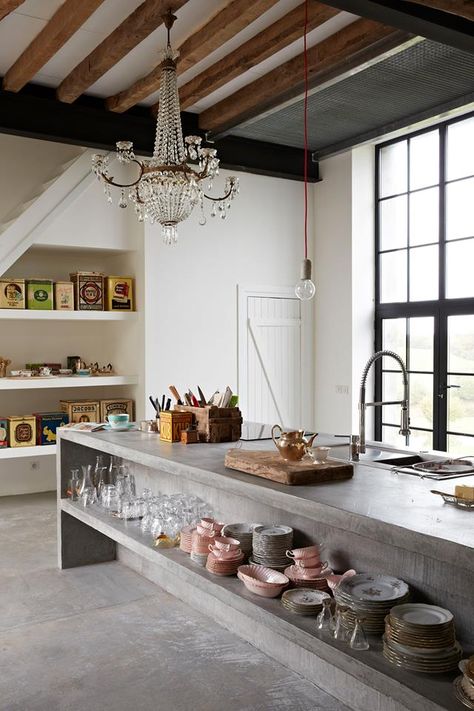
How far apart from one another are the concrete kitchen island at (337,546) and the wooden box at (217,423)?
0.47 ft

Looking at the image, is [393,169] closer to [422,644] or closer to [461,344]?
[461,344]

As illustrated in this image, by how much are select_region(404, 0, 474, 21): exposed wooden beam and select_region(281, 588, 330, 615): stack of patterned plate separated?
116 inches

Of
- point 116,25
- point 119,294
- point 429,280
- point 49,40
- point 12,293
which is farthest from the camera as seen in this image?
point 429,280

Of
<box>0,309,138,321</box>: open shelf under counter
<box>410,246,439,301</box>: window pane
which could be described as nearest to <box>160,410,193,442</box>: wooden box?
<box>0,309,138,321</box>: open shelf under counter

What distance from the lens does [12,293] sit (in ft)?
21.5

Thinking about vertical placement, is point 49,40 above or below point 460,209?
above

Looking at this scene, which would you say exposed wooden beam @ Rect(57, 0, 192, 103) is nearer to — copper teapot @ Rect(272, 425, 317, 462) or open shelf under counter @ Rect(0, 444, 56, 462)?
copper teapot @ Rect(272, 425, 317, 462)

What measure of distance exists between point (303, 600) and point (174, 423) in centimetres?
154

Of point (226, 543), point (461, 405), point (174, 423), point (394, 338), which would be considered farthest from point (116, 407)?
point (226, 543)

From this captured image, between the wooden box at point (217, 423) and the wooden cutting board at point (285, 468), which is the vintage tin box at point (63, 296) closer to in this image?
the wooden box at point (217, 423)

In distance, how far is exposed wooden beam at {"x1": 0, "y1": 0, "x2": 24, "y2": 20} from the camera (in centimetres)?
413

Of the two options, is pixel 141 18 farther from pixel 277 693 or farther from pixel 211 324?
pixel 277 693

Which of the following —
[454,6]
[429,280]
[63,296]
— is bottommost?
[63,296]

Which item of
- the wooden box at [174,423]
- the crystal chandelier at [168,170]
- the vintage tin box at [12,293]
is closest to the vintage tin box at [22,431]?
the vintage tin box at [12,293]
